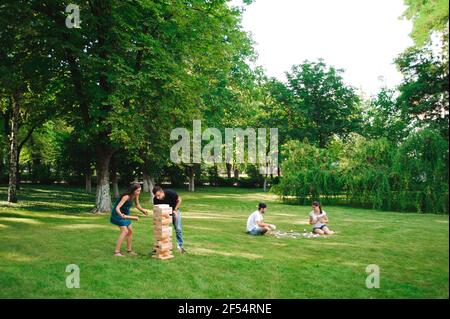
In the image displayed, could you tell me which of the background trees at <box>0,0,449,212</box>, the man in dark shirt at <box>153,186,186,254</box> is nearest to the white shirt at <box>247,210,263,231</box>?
the man in dark shirt at <box>153,186,186,254</box>

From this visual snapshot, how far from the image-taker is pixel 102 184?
1911cm

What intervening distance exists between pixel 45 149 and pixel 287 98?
24.8 meters

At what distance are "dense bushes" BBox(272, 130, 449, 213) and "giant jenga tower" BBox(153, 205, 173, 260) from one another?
13323mm

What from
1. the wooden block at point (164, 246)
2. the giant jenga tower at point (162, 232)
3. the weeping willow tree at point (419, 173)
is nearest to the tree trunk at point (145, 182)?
the weeping willow tree at point (419, 173)

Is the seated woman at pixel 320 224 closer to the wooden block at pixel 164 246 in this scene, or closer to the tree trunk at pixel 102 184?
the wooden block at pixel 164 246

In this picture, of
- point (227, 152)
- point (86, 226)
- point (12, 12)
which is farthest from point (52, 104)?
point (227, 152)

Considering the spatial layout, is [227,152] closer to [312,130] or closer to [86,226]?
[312,130]

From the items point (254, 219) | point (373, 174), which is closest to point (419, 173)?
point (373, 174)

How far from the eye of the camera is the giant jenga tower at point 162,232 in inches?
365

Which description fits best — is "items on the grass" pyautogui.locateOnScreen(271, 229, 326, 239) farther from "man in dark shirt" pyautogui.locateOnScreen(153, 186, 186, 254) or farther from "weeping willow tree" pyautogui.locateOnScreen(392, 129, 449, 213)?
"weeping willow tree" pyautogui.locateOnScreen(392, 129, 449, 213)

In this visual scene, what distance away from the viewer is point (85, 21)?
17188 millimetres

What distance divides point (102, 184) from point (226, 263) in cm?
1211

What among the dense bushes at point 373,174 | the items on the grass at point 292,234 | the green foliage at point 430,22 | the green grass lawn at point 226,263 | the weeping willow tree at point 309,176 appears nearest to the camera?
the green foliage at point 430,22

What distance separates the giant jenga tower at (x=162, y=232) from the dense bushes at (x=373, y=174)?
13.3 m
